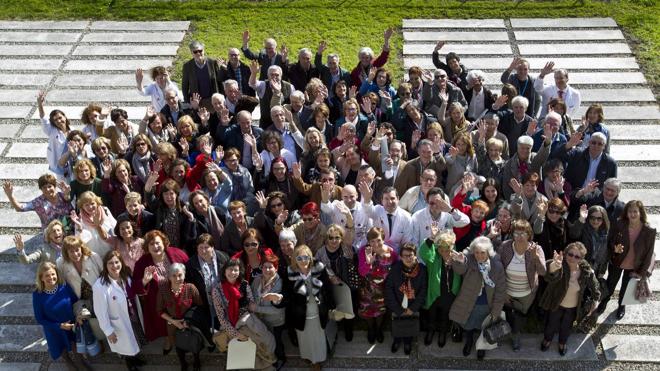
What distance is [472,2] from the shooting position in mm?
17531

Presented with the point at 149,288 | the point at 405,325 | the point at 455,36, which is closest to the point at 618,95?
the point at 455,36

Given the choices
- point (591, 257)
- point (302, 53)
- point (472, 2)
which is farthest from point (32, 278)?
point (472, 2)

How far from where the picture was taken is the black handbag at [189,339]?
8.45 m

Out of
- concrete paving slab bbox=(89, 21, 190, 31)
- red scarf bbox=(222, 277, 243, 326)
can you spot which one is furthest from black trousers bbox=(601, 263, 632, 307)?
concrete paving slab bbox=(89, 21, 190, 31)

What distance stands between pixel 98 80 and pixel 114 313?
856cm

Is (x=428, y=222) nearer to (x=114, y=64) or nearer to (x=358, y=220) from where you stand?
(x=358, y=220)

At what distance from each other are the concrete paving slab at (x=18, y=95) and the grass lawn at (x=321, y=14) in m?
3.15

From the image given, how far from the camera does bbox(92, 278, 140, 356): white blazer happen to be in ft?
26.6

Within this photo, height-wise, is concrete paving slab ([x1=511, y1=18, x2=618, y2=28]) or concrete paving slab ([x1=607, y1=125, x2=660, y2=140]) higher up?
concrete paving slab ([x1=511, y1=18, x2=618, y2=28])

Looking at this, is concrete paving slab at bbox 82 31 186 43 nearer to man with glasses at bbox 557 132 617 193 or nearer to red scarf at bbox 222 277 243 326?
red scarf at bbox 222 277 243 326

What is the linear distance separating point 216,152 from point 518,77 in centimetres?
520

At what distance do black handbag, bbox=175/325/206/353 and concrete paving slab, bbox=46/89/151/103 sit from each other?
24.5ft

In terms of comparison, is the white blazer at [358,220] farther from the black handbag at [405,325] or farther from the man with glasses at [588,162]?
the man with glasses at [588,162]

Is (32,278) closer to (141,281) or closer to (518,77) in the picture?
(141,281)
